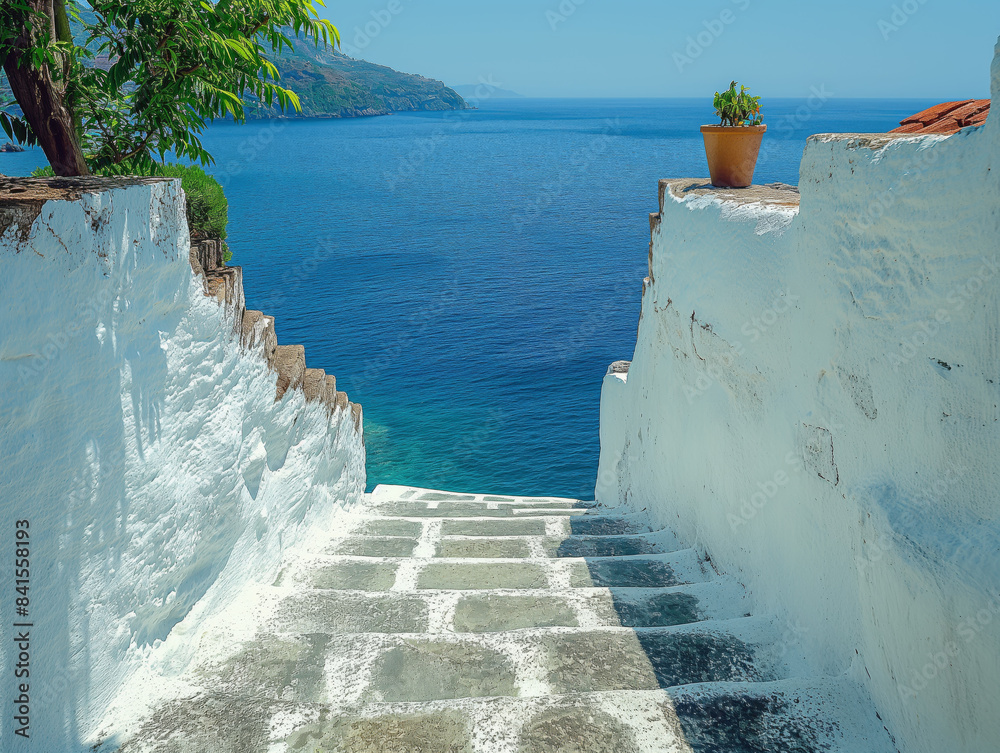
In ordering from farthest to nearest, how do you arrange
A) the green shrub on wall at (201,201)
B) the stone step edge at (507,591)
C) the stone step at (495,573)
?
the green shrub on wall at (201,201), the stone step at (495,573), the stone step edge at (507,591)

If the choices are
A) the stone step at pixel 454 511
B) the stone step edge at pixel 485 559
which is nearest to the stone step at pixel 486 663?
the stone step edge at pixel 485 559

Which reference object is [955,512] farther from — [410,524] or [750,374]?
[410,524]

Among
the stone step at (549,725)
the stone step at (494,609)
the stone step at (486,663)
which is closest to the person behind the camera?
the stone step at (549,725)

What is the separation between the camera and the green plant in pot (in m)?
6.91

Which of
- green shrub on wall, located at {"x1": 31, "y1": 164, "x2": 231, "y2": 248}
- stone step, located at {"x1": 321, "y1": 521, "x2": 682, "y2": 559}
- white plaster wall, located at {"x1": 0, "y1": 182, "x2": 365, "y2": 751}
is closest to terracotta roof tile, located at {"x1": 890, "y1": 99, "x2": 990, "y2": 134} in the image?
stone step, located at {"x1": 321, "y1": 521, "x2": 682, "y2": 559}

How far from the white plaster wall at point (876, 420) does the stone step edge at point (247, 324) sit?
143 inches

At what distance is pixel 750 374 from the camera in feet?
16.4

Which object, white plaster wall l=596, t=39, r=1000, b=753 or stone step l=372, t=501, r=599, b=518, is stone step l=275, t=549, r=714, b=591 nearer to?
white plaster wall l=596, t=39, r=1000, b=753

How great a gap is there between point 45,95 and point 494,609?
4.24 metres

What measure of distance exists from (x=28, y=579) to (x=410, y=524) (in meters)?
4.81

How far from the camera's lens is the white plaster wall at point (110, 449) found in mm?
2885

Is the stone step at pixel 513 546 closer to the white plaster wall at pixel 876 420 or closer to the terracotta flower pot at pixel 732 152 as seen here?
the white plaster wall at pixel 876 420

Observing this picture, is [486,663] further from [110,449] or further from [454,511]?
[454,511]

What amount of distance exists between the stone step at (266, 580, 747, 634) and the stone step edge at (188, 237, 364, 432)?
1.90 m
